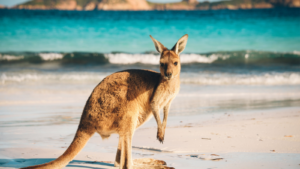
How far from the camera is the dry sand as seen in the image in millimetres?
3422

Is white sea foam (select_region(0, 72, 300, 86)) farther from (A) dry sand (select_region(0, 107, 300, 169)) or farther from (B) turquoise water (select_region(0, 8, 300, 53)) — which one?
(B) turquoise water (select_region(0, 8, 300, 53))

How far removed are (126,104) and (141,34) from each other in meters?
19.0

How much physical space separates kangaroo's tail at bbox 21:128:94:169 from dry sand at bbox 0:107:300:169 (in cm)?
50

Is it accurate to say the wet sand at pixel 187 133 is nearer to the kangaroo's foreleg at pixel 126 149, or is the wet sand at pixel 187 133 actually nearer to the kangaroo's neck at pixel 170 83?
the kangaroo's foreleg at pixel 126 149

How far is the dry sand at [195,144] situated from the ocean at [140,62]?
822 millimetres

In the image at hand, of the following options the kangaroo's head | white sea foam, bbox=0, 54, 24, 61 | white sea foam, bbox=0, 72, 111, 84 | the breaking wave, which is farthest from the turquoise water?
the kangaroo's head

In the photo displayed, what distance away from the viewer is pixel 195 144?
4086 millimetres

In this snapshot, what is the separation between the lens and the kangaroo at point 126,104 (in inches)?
116

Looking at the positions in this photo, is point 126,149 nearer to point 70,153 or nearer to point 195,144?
point 70,153

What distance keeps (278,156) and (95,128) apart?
1908 millimetres

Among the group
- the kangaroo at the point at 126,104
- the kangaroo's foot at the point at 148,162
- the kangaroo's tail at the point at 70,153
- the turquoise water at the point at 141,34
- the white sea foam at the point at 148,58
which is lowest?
the kangaroo's foot at the point at 148,162

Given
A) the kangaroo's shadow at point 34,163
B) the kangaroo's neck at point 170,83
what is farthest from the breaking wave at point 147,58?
the kangaroo's neck at point 170,83

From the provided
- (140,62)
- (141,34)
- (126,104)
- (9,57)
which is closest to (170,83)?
(126,104)

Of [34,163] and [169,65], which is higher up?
[169,65]
